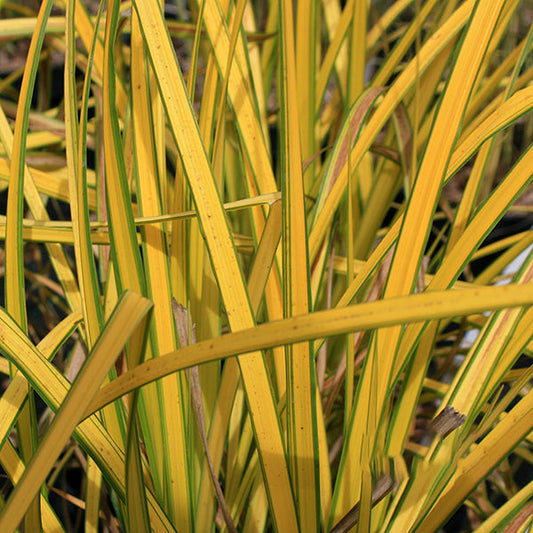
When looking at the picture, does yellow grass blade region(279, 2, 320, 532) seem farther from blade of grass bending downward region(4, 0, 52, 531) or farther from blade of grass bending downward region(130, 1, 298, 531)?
blade of grass bending downward region(4, 0, 52, 531)

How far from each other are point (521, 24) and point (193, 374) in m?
1.23

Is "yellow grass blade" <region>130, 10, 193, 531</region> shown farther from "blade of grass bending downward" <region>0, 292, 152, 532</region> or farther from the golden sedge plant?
"blade of grass bending downward" <region>0, 292, 152, 532</region>

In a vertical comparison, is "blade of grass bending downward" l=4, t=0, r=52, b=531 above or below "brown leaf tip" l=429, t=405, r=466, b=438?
above

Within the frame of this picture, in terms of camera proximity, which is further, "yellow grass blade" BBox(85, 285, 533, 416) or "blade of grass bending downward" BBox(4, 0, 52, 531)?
"blade of grass bending downward" BBox(4, 0, 52, 531)

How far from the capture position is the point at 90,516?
43 cm

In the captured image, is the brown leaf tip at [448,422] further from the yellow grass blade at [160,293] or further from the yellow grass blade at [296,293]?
the yellow grass blade at [160,293]

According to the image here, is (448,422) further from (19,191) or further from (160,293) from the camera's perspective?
(19,191)

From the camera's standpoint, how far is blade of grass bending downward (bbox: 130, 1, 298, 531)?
1.02ft

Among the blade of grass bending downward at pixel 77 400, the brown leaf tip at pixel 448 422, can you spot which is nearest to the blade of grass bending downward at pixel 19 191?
the blade of grass bending downward at pixel 77 400

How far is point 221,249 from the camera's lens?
1.02 ft

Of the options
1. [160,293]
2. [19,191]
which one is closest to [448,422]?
[160,293]

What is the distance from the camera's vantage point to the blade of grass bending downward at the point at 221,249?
31 centimetres

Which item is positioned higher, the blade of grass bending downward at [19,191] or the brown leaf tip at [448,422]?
the blade of grass bending downward at [19,191]

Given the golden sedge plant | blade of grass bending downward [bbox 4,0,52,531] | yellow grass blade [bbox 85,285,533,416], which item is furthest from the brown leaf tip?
blade of grass bending downward [bbox 4,0,52,531]
